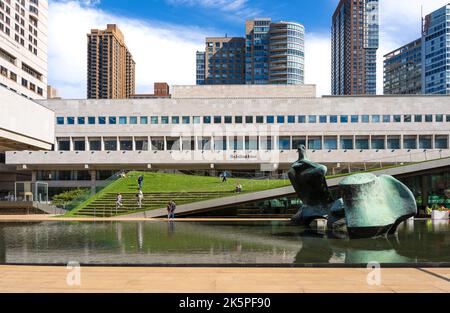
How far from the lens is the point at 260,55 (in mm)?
152125

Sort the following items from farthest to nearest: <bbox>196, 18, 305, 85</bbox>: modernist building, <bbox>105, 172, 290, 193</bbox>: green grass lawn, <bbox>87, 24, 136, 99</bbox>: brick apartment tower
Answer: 1. <bbox>87, 24, 136, 99</bbox>: brick apartment tower
2. <bbox>196, 18, 305, 85</bbox>: modernist building
3. <bbox>105, 172, 290, 193</bbox>: green grass lawn

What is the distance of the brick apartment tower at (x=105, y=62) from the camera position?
592ft

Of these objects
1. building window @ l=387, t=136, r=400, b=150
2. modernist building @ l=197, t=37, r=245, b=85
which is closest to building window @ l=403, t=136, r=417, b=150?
building window @ l=387, t=136, r=400, b=150

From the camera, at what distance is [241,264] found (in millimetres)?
11211

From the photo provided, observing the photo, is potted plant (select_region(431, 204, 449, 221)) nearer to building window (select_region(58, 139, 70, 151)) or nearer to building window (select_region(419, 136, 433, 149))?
building window (select_region(419, 136, 433, 149))

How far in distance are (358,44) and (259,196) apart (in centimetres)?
16811

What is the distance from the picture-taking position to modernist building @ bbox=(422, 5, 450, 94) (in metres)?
140

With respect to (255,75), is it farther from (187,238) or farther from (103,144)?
(187,238)

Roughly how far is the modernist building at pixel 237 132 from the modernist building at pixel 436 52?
90.6m

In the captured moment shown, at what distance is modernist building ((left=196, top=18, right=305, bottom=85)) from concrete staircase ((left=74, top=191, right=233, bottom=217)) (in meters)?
107

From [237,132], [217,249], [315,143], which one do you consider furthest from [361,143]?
[217,249]

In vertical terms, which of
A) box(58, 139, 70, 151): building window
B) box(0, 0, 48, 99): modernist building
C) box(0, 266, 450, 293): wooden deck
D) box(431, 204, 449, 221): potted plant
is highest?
box(0, 0, 48, 99): modernist building

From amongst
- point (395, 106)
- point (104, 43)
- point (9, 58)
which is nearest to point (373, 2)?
point (104, 43)

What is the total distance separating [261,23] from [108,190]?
122059 mm
